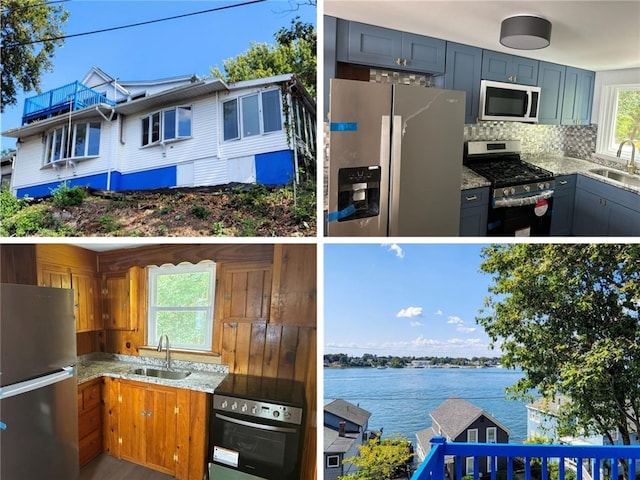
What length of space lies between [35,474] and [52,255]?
0.84m

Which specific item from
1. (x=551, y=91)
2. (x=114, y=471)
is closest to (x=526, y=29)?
(x=551, y=91)

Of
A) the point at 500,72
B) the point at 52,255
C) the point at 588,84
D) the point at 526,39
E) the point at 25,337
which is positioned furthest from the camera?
the point at 588,84

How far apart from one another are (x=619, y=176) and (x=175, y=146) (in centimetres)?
310

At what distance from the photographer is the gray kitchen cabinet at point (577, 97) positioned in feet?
10.9

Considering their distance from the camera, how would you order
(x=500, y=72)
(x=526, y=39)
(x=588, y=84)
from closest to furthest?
(x=526, y=39) < (x=500, y=72) < (x=588, y=84)

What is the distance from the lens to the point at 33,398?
169 cm

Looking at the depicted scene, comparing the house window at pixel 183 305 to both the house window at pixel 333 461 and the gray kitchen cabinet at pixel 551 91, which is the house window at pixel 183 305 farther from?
the gray kitchen cabinet at pixel 551 91

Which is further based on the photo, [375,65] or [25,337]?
[375,65]

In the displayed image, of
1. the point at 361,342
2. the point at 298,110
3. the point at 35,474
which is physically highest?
the point at 298,110

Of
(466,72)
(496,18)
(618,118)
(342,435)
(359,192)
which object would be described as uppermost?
(496,18)

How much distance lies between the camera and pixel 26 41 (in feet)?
6.20

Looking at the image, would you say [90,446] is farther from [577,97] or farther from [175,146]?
[577,97]

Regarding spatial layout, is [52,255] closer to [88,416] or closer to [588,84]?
[88,416]

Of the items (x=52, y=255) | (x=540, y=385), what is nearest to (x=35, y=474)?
(x=52, y=255)
